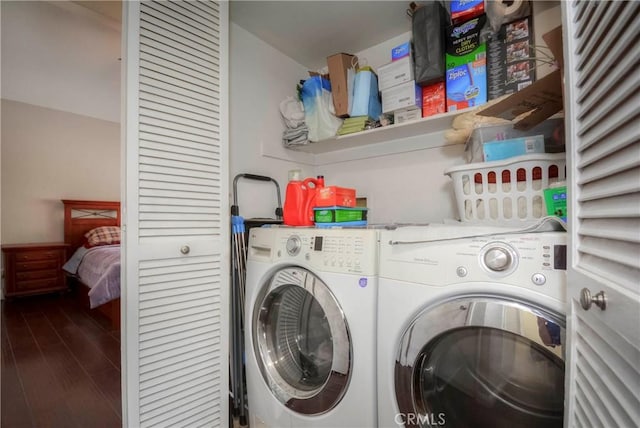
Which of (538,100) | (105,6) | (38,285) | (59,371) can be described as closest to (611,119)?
(538,100)

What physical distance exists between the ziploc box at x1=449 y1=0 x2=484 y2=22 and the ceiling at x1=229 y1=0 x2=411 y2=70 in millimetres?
274

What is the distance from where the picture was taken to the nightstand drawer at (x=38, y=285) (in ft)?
11.4

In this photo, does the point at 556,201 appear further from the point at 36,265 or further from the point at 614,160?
the point at 36,265

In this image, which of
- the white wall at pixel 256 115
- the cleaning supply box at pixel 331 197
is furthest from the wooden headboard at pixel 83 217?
the cleaning supply box at pixel 331 197

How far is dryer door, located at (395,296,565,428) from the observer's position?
639mm

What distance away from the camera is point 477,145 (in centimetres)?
111

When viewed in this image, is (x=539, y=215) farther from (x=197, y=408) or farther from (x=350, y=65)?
(x=197, y=408)

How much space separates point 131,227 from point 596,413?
4.37 ft

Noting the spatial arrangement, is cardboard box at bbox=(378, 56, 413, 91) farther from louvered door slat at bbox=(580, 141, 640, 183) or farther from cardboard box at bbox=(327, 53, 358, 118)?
louvered door slat at bbox=(580, 141, 640, 183)

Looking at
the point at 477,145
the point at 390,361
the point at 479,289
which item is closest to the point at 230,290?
the point at 390,361

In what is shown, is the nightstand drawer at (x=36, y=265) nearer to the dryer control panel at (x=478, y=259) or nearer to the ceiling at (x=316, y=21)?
the ceiling at (x=316, y=21)

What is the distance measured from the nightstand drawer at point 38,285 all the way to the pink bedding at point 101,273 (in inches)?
30.2

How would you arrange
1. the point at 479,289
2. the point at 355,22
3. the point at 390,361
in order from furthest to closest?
the point at 355,22, the point at 390,361, the point at 479,289

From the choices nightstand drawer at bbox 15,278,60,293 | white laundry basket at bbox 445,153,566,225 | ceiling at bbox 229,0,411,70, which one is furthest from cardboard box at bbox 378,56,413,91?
nightstand drawer at bbox 15,278,60,293
